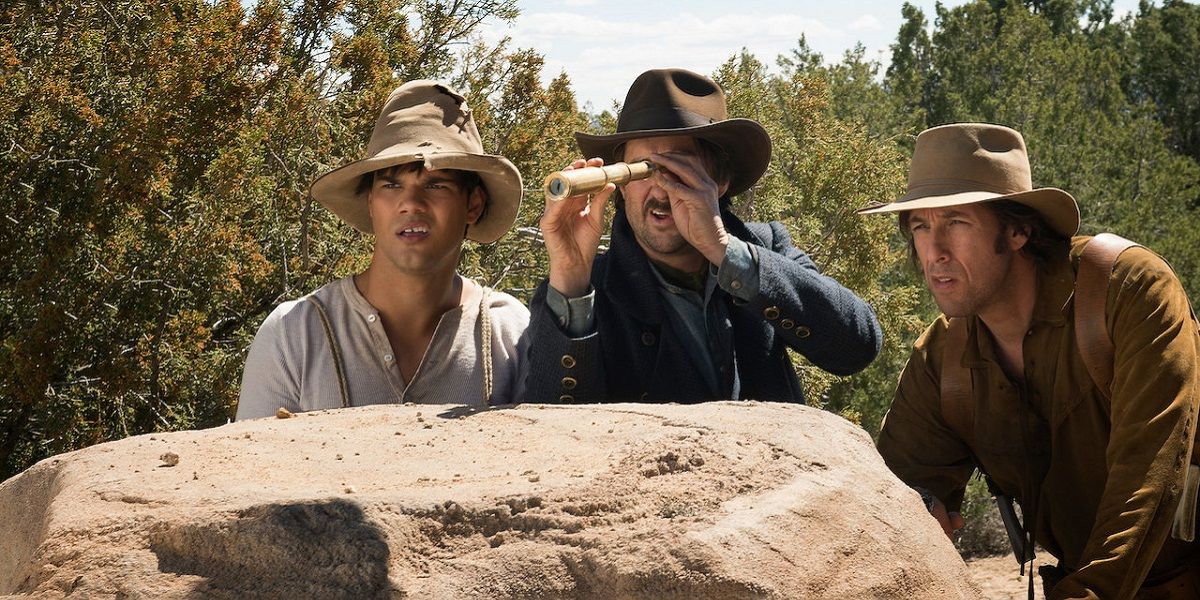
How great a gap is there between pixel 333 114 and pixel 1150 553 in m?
5.04

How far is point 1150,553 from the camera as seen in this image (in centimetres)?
267

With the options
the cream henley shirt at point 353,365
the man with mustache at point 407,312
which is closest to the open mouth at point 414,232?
the man with mustache at point 407,312

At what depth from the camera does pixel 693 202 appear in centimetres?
296

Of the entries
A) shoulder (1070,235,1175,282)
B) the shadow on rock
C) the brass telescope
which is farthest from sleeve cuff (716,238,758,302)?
the shadow on rock

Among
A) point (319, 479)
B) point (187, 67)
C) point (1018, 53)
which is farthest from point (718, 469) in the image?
point (1018, 53)

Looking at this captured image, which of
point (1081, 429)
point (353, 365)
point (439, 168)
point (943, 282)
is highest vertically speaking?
→ point (439, 168)

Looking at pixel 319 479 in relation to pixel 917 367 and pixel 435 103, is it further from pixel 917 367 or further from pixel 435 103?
pixel 917 367

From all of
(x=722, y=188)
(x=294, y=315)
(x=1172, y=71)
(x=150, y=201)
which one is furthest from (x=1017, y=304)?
(x=1172, y=71)

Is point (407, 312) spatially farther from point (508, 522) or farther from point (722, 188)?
point (508, 522)

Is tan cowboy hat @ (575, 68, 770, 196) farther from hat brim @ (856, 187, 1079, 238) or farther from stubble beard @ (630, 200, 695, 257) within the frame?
hat brim @ (856, 187, 1079, 238)

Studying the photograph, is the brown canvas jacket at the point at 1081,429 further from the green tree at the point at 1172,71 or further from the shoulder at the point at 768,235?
the green tree at the point at 1172,71

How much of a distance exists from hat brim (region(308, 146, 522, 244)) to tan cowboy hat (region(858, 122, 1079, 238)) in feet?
2.95

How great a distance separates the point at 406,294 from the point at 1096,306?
1.61m

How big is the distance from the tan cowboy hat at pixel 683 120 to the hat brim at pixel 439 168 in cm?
22
